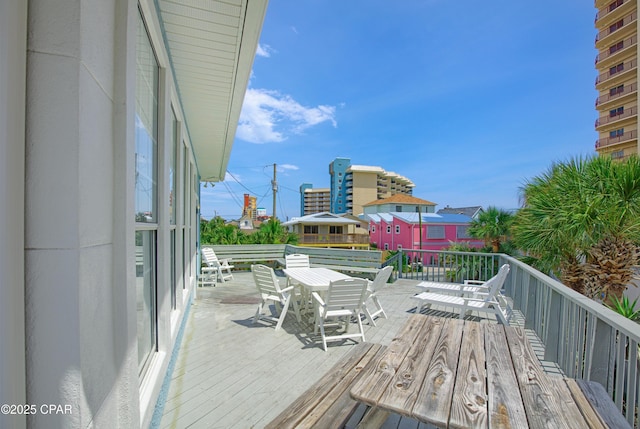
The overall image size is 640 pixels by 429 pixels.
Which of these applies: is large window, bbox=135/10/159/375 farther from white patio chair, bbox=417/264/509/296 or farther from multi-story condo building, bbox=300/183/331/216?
multi-story condo building, bbox=300/183/331/216

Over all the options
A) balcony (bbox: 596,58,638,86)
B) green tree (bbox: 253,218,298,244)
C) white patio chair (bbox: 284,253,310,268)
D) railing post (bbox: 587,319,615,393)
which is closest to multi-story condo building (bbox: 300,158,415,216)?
balcony (bbox: 596,58,638,86)

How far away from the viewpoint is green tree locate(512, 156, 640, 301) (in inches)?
189

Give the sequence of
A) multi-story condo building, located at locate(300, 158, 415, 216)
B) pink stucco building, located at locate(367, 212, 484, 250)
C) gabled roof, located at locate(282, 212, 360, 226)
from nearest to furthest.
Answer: pink stucco building, located at locate(367, 212, 484, 250)
gabled roof, located at locate(282, 212, 360, 226)
multi-story condo building, located at locate(300, 158, 415, 216)

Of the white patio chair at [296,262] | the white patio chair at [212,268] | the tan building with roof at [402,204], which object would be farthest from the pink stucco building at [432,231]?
the white patio chair at [296,262]

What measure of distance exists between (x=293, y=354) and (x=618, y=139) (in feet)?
126

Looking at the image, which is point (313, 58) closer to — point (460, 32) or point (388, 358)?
point (460, 32)

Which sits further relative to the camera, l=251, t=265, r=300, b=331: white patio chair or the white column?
l=251, t=265, r=300, b=331: white patio chair

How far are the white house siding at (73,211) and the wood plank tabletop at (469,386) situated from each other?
1.08m

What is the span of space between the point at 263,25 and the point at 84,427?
8.32ft

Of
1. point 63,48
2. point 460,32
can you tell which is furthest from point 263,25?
point 460,32

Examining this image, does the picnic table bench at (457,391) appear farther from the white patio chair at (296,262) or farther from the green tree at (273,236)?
the green tree at (273,236)

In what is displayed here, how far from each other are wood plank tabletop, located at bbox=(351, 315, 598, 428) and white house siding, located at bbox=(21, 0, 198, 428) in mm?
1075

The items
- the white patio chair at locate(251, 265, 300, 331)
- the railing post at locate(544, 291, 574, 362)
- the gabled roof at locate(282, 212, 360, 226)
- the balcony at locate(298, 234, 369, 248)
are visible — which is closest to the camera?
the railing post at locate(544, 291, 574, 362)
